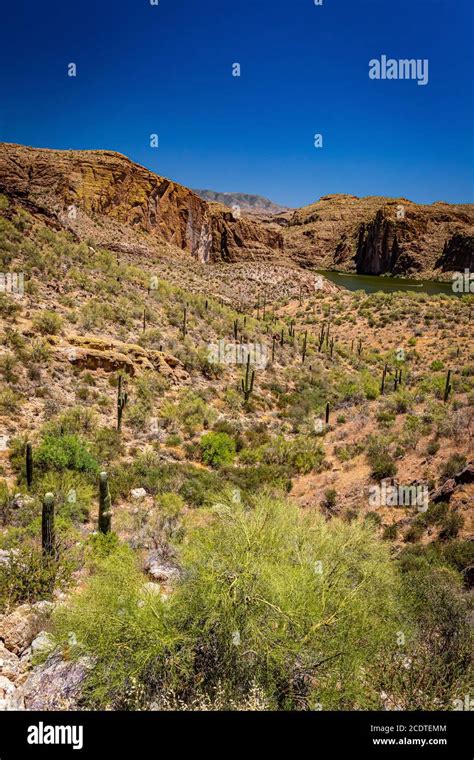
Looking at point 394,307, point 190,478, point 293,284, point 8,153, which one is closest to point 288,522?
point 190,478

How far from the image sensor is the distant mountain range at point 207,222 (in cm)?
4288

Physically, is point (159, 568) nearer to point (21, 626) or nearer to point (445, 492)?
point (21, 626)

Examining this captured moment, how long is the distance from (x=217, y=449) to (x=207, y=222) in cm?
6289

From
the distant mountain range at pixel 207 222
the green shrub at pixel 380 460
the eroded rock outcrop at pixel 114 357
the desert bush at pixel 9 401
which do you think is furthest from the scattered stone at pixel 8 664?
the distant mountain range at pixel 207 222

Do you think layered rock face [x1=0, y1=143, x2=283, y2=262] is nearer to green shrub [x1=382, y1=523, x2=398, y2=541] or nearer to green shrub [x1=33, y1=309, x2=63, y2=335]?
green shrub [x1=33, y1=309, x2=63, y2=335]

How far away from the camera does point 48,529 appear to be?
7.11m

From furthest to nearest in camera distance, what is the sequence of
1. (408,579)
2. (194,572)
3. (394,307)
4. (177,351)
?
1. (394,307)
2. (177,351)
3. (408,579)
4. (194,572)

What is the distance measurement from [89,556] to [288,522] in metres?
3.90

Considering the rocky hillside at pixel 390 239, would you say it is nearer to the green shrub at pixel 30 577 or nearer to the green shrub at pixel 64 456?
the green shrub at pixel 64 456

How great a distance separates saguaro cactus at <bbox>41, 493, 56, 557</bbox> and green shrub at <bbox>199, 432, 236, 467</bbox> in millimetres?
7722

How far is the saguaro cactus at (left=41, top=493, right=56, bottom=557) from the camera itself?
6.96m

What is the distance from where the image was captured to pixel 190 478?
41.6ft

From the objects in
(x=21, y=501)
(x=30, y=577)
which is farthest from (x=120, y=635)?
(x=21, y=501)
